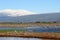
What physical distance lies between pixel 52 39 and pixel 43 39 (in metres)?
1.49

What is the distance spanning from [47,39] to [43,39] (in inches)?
26.9

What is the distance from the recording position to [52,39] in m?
36.5

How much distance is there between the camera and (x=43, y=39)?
3719cm

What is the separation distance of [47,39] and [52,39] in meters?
0.81

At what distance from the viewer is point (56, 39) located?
36000 mm

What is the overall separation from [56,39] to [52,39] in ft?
2.44

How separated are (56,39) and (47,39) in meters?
1.53

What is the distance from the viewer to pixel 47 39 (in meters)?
36.8

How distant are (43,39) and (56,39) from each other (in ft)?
7.26
